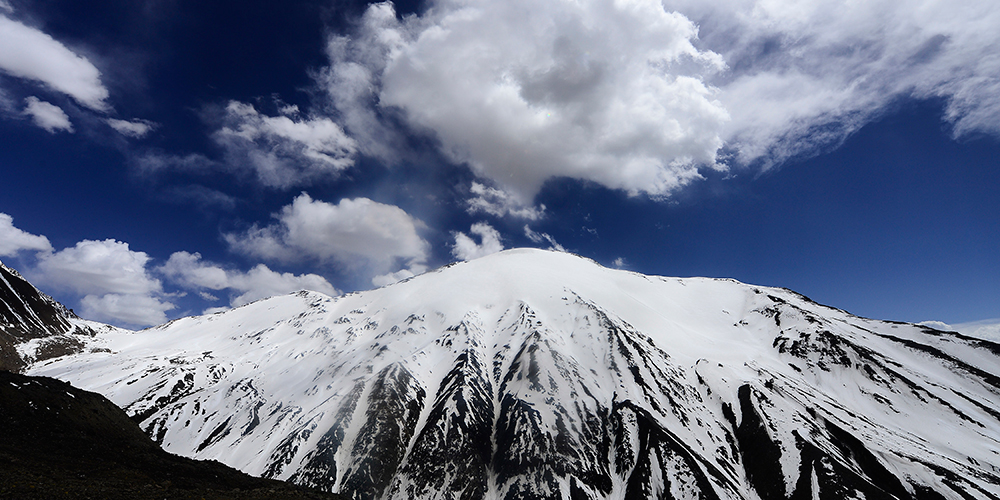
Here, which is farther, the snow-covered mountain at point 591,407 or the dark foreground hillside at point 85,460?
the snow-covered mountain at point 591,407

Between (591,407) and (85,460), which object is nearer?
(85,460)

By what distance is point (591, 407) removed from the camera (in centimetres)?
14175

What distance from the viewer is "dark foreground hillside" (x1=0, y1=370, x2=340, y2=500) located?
30781 mm

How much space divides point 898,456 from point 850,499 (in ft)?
79.4

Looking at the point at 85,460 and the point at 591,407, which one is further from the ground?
the point at 591,407

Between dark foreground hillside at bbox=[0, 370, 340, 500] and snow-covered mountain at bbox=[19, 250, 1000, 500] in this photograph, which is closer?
dark foreground hillside at bbox=[0, 370, 340, 500]

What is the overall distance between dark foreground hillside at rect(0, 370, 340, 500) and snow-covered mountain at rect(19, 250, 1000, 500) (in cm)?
8561

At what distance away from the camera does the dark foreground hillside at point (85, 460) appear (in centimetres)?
3078

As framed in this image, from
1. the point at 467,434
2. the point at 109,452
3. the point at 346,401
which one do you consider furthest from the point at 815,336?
the point at 109,452

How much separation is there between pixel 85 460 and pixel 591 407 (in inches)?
5272

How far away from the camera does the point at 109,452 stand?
4194 cm

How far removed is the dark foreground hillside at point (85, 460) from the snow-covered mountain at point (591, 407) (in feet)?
281

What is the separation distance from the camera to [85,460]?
38.5 metres

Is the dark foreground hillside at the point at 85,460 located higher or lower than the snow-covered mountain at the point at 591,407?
lower
